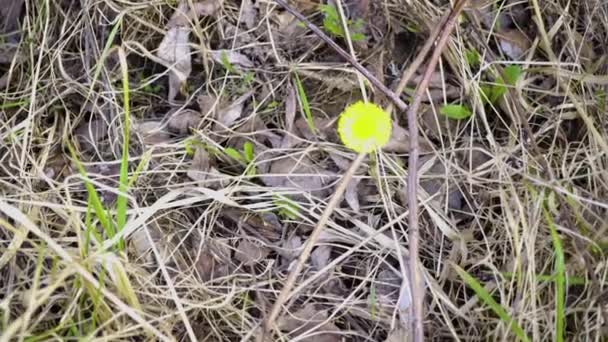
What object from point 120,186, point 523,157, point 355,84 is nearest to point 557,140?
point 523,157

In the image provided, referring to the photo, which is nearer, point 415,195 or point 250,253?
point 415,195

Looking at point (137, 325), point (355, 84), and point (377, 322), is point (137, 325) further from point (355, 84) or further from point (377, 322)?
point (355, 84)

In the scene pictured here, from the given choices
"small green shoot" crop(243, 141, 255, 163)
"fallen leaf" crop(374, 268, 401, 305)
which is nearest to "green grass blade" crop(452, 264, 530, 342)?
"fallen leaf" crop(374, 268, 401, 305)

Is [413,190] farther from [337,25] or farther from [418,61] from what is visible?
[337,25]

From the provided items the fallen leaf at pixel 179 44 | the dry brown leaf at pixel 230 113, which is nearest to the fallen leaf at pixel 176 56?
the fallen leaf at pixel 179 44

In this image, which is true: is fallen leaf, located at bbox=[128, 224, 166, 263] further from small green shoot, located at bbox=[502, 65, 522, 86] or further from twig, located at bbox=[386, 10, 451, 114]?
small green shoot, located at bbox=[502, 65, 522, 86]

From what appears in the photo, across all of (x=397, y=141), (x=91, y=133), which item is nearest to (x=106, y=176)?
(x=91, y=133)

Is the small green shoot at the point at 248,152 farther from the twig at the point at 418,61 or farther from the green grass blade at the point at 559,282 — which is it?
the green grass blade at the point at 559,282
